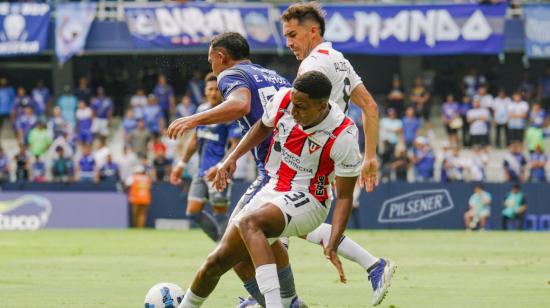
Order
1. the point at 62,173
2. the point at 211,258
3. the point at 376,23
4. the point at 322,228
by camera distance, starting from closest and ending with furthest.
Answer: the point at 211,258 < the point at 322,228 < the point at 62,173 < the point at 376,23

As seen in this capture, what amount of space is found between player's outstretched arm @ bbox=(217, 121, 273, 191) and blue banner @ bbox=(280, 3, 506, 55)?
26359mm

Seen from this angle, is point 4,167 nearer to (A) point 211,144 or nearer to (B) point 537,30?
(A) point 211,144

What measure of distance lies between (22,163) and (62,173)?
1.28 metres

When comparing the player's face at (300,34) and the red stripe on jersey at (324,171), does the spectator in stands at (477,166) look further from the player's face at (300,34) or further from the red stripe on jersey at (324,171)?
the red stripe on jersey at (324,171)

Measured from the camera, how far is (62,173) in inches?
1249

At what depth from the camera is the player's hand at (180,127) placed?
8.80 m

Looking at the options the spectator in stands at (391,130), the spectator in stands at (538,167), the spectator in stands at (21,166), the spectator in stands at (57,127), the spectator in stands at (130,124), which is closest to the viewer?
the spectator in stands at (538,167)

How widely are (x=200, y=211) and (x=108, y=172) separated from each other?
46.1 ft

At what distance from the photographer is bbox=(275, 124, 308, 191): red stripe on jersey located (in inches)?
351

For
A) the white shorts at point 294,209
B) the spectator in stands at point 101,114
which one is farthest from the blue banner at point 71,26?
the white shorts at point 294,209

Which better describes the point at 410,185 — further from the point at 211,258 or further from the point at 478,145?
the point at 211,258

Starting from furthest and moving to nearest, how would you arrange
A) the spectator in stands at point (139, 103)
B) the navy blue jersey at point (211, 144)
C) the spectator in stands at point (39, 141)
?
the spectator in stands at point (139, 103) < the spectator in stands at point (39, 141) < the navy blue jersey at point (211, 144)

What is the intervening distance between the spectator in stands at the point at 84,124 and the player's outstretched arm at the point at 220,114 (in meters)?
26.1

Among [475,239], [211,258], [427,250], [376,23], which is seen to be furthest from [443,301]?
[376,23]
